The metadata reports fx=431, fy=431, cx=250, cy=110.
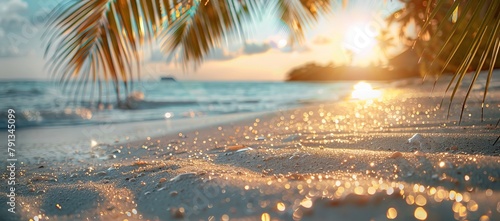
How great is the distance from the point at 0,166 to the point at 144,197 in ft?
3.85

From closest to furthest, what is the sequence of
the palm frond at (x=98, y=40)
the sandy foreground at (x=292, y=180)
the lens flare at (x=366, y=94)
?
the sandy foreground at (x=292, y=180), the palm frond at (x=98, y=40), the lens flare at (x=366, y=94)

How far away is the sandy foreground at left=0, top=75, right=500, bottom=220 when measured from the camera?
1.21 metres

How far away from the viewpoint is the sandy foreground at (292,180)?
3.96 feet

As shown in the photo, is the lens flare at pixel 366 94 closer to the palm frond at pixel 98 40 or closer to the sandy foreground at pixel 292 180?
the sandy foreground at pixel 292 180

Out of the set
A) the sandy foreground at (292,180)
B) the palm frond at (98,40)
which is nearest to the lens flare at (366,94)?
the sandy foreground at (292,180)

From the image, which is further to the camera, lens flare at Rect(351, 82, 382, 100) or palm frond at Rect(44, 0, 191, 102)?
lens flare at Rect(351, 82, 382, 100)

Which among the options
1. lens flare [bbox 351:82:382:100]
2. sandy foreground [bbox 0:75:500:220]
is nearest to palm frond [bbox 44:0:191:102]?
sandy foreground [bbox 0:75:500:220]

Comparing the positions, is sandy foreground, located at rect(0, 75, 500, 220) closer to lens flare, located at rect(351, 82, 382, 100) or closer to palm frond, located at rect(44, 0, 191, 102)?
palm frond, located at rect(44, 0, 191, 102)

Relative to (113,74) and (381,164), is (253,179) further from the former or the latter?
(113,74)

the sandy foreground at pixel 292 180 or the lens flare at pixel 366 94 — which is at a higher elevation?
the lens flare at pixel 366 94

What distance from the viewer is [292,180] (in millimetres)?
1396

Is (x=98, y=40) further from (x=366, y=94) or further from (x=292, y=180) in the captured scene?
(x=366, y=94)

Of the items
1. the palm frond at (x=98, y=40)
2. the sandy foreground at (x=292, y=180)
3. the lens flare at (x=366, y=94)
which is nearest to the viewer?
the sandy foreground at (x=292, y=180)

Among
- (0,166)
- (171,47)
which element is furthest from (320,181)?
(171,47)
